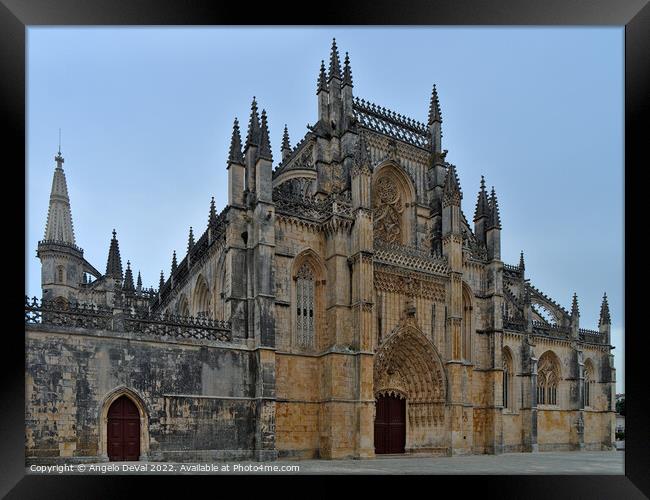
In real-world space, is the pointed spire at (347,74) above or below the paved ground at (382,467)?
above

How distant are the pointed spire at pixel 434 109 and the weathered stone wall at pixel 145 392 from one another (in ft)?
57.3

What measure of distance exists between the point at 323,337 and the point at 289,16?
15.3 m

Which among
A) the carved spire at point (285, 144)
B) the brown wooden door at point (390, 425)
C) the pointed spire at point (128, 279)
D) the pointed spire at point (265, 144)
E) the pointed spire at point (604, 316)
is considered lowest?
the brown wooden door at point (390, 425)

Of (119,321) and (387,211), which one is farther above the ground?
(387,211)

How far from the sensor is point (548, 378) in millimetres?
33812

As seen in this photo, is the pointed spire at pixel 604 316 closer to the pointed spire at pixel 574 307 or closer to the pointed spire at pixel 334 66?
the pointed spire at pixel 574 307

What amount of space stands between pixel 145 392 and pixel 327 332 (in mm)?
7948

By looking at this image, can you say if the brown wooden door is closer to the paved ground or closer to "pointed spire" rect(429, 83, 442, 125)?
the paved ground

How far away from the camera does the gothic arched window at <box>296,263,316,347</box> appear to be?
23.1 meters

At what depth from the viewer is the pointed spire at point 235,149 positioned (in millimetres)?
23453

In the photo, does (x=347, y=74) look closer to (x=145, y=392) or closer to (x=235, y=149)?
(x=235, y=149)

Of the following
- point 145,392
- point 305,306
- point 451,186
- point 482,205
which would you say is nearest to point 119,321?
point 145,392

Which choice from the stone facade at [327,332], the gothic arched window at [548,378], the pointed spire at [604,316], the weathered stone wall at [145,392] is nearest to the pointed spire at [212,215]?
the stone facade at [327,332]
